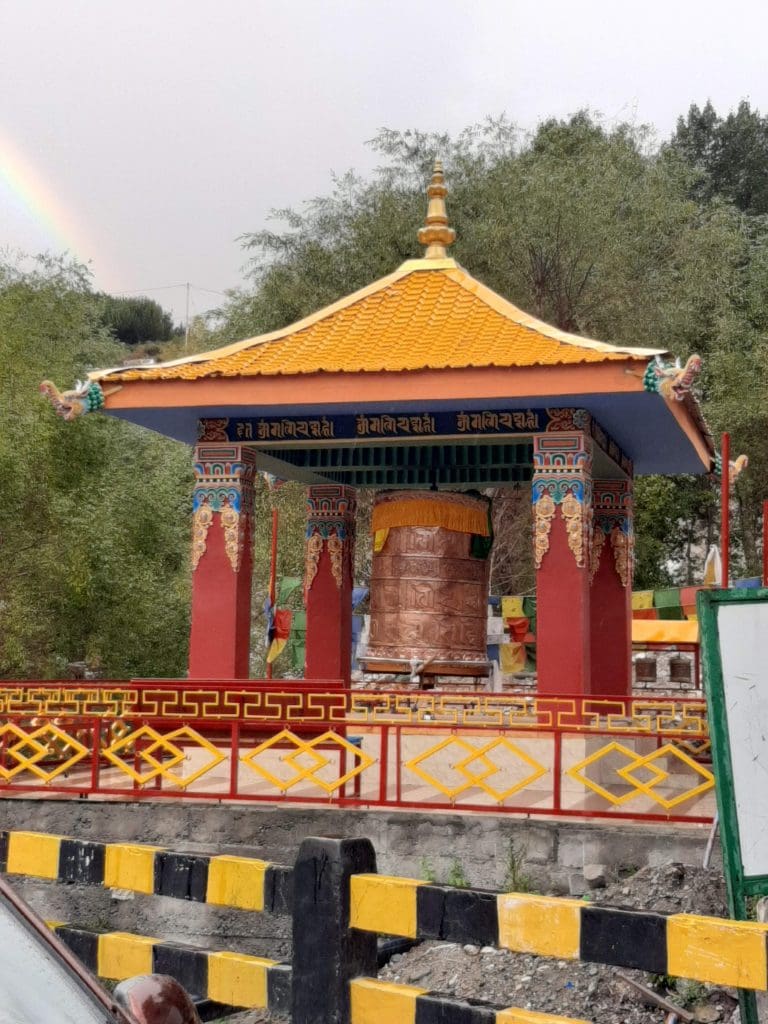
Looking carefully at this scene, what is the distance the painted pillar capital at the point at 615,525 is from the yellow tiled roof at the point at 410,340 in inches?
125

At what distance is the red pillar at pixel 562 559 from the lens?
13211 millimetres

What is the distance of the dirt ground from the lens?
7.95m

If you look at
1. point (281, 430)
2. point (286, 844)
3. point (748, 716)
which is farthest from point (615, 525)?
point (748, 716)

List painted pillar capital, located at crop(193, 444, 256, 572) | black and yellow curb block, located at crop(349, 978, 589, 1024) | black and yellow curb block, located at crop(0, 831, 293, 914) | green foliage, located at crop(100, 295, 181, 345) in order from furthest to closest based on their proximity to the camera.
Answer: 1. green foliage, located at crop(100, 295, 181, 345)
2. painted pillar capital, located at crop(193, 444, 256, 572)
3. black and yellow curb block, located at crop(0, 831, 293, 914)
4. black and yellow curb block, located at crop(349, 978, 589, 1024)

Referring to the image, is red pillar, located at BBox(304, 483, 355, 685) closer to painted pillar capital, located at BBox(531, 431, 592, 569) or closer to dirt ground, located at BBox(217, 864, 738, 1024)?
painted pillar capital, located at BBox(531, 431, 592, 569)

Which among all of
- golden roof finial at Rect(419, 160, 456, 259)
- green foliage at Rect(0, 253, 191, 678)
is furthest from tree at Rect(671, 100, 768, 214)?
golden roof finial at Rect(419, 160, 456, 259)

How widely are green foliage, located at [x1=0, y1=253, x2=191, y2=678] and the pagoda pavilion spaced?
9.60 m

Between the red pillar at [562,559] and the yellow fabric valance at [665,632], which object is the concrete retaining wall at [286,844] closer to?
the red pillar at [562,559]

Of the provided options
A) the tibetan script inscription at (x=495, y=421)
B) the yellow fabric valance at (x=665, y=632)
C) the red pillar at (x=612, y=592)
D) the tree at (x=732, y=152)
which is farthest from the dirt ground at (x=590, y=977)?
the tree at (x=732, y=152)

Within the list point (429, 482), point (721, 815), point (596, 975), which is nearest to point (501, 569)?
point (429, 482)

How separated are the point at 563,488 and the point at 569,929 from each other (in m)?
9.77

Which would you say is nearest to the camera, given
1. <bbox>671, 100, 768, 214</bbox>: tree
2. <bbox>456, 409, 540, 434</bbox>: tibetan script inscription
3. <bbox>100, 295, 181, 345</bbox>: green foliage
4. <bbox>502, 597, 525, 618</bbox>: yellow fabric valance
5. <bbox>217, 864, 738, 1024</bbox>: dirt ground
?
<bbox>217, 864, 738, 1024</bbox>: dirt ground

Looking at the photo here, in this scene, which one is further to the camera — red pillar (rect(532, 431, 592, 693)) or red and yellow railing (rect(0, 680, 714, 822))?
red pillar (rect(532, 431, 592, 693))

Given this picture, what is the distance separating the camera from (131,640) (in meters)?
27.2
